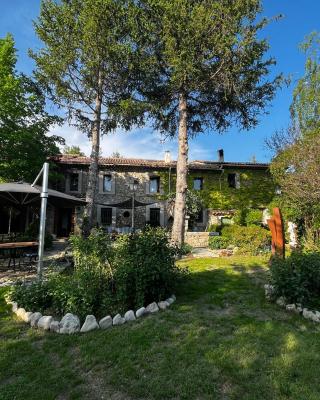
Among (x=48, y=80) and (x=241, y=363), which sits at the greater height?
(x=48, y=80)

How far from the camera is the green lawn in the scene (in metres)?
3.17

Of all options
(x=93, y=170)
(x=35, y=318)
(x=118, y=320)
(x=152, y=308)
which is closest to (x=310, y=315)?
(x=152, y=308)

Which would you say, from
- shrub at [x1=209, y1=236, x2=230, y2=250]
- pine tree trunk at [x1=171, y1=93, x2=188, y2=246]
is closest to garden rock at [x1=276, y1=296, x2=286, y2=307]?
pine tree trunk at [x1=171, y1=93, x2=188, y2=246]

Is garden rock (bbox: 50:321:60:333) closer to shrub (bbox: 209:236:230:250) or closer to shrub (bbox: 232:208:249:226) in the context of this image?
shrub (bbox: 209:236:230:250)

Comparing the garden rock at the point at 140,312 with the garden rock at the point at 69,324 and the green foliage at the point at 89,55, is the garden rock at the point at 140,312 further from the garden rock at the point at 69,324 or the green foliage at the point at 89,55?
the green foliage at the point at 89,55

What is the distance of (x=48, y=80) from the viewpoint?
14.7m

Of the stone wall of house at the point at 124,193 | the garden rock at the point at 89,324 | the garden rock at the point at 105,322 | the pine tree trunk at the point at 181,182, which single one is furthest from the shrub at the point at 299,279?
the stone wall of house at the point at 124,193

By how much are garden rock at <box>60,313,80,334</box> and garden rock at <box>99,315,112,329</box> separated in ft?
1.13

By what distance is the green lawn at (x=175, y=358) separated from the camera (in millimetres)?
3166

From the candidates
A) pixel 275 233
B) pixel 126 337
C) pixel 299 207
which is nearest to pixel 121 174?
pixel 299 207

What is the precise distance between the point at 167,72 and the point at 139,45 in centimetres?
166

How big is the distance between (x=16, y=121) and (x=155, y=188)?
403 inches

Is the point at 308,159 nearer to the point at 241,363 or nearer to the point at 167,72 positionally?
the point at 167,72

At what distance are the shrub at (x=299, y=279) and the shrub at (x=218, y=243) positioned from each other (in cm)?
961
